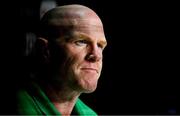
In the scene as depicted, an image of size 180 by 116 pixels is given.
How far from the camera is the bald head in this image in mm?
1182

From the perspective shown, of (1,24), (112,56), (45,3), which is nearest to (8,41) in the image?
(1,24)

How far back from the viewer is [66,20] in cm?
118

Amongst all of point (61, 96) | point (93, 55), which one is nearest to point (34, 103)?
point (61, 96)

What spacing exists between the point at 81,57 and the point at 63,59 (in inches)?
1.9

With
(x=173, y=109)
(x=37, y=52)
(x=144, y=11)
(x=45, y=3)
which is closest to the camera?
(x=37, y=52)

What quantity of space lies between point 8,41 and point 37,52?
0.36 ft

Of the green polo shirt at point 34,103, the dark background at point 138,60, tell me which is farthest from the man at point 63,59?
the dark background at point 138,60

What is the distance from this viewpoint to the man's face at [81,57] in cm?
117

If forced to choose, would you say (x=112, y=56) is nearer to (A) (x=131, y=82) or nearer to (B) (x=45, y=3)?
(A) (x=131, y=82)

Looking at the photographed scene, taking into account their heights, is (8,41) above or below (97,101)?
above

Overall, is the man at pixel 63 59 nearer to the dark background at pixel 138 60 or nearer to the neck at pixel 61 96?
the neck at pixel 61 96

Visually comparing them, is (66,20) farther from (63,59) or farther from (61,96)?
(61,96)

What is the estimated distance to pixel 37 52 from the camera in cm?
122

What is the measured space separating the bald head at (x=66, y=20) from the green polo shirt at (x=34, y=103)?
6.1 inches
